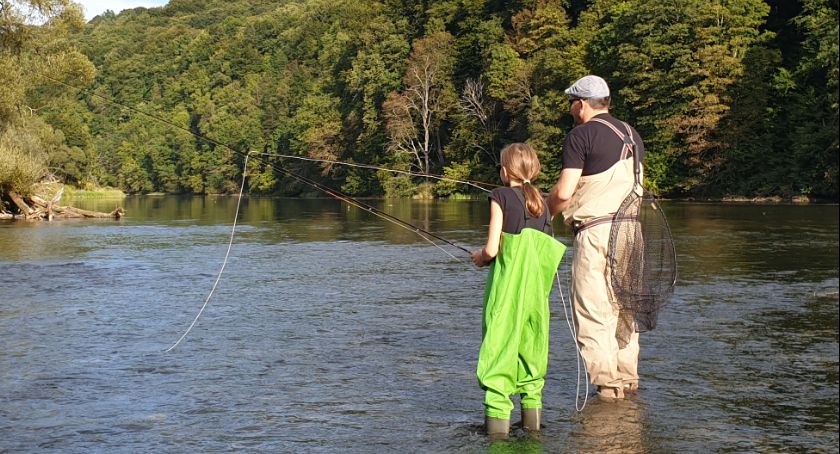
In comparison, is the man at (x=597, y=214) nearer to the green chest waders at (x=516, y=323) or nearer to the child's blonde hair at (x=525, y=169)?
the child's blonde hair at (x=525, y=169)

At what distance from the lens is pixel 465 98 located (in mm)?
77062

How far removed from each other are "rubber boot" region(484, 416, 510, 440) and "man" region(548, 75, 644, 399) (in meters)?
1.14

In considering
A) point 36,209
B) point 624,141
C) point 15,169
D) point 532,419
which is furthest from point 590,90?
point 36,209

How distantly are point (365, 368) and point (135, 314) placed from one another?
4351 millimetres

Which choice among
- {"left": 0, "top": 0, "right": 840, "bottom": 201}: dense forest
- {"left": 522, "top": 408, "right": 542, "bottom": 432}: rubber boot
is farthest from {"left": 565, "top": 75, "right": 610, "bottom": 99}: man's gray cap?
{"left": 0, "top": 0, "right": 840, "bottom": 201}: dense forest

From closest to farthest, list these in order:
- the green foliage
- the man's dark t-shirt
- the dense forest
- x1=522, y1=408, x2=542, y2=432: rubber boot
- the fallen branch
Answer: x1=522, y1=408, x2=542, y2=432: rubber boot, the man's dark t-shirt, the green foliage, the fallen branch, the dense forest

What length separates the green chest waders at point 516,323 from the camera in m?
5.52

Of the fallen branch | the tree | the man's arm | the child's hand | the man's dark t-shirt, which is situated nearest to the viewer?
the child's hand

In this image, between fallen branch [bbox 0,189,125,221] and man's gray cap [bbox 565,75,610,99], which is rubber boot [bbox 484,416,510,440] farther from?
fallen branch [bbox 0,189,125,221]

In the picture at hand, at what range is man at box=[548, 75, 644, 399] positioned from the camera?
6305mm

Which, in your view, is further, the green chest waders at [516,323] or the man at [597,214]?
the man at [597,214]

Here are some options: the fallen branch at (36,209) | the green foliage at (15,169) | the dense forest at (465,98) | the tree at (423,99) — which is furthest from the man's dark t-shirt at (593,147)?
the tree at (423,99)

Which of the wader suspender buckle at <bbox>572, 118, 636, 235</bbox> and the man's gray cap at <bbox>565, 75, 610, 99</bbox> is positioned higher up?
the man's gray cap at <bbox>565, 75, 610, 99</bbox>

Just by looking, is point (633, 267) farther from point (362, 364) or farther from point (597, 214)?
point (362, 364)
